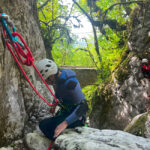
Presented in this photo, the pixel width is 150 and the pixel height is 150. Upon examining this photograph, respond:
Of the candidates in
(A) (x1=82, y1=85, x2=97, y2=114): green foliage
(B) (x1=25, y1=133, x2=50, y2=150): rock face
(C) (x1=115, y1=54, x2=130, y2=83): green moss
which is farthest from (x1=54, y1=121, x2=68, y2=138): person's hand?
(A) (x1=82, y1=85, x2=97, y2=114): green foliage

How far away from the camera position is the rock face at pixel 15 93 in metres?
2.99

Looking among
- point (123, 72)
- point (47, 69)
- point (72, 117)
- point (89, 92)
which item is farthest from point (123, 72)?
point (47, 69)

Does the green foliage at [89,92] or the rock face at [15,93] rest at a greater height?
the rock face at [15,93]

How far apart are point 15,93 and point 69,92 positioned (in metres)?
1.20

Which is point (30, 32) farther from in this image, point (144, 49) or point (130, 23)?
point (130, 23)

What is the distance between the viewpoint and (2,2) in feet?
11.2

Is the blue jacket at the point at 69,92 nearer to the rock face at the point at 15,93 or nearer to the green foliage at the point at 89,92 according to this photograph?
the rock face at the point at 15,93

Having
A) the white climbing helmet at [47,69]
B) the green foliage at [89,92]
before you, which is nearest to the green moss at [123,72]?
the green foliage at [89,92]

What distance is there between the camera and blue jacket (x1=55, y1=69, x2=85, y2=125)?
123 inches

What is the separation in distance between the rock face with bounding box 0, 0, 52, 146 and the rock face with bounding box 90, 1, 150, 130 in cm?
446

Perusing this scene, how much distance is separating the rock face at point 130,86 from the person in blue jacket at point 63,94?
14.9ft

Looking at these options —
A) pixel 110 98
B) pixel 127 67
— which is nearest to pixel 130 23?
pixel 127 67

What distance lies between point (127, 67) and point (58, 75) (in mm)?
5705

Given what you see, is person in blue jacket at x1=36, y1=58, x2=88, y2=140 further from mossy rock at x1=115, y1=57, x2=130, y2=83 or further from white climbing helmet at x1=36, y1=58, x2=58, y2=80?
mossy rock at x1=115, y1=57, x2=130, y2=83
